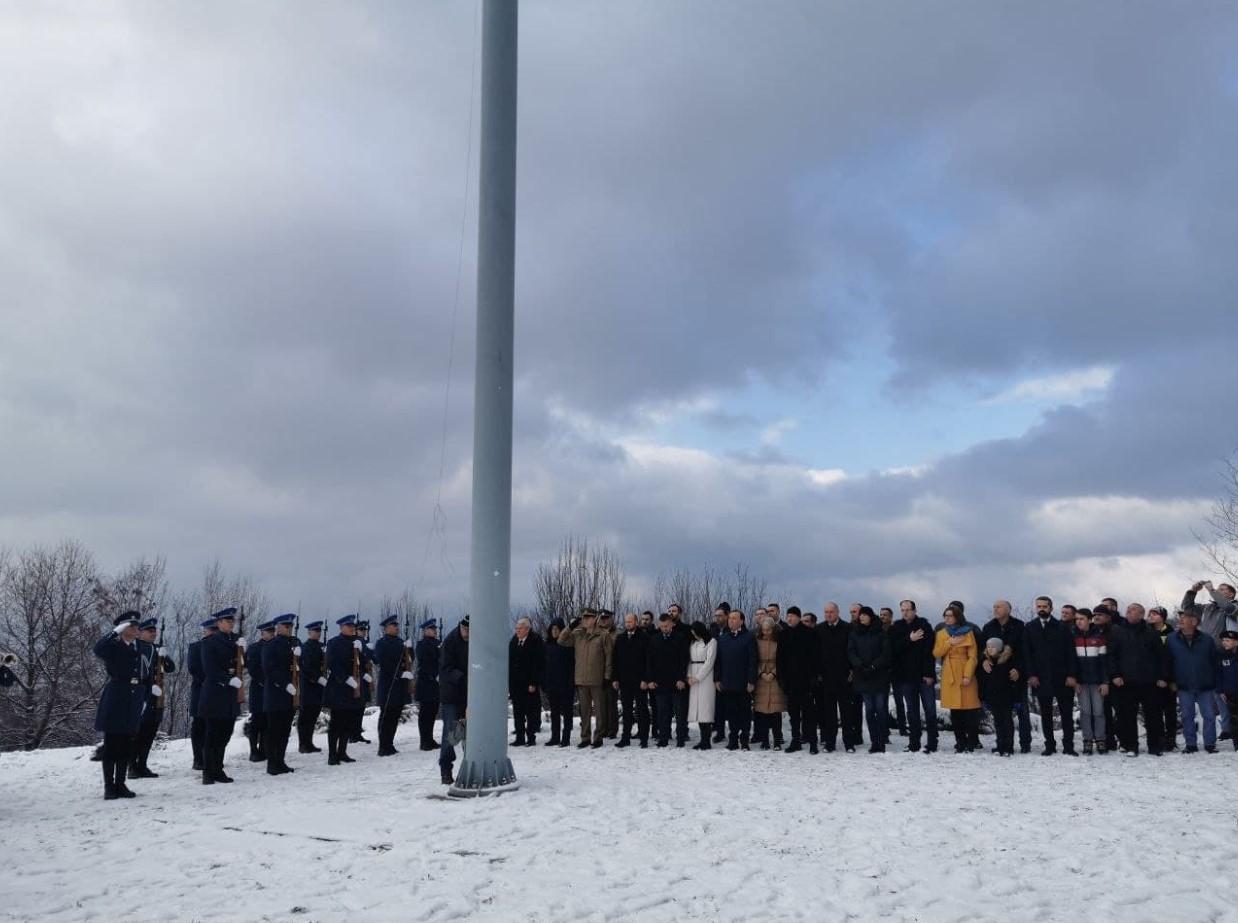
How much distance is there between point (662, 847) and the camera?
8.09 metres

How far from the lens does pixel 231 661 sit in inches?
514

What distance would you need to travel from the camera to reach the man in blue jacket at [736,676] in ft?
48.8

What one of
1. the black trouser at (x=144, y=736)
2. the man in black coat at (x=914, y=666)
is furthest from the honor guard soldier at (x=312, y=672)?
the man in black coat at (x=914, y=666)

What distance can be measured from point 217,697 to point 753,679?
24.6 ft

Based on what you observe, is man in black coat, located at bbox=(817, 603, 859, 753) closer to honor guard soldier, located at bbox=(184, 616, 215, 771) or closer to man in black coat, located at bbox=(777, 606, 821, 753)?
man in black coat, located at bbox=(777, 606, 821, 753)

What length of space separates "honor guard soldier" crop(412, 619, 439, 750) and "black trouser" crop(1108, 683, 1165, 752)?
34.3 ft

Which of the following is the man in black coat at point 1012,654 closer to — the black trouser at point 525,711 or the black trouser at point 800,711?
the black trouser at point 800,711

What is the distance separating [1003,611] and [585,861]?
8.50 m

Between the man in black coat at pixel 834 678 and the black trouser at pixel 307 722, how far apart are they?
25.2 ft

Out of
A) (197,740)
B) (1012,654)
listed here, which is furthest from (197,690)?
(1012,654)

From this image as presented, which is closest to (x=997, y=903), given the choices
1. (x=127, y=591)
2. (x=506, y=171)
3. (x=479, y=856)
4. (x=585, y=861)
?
(x=585, y=861)

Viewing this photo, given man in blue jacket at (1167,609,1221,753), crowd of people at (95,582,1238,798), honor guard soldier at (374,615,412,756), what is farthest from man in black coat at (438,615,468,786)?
man in blue jacket at (1167,609,1221,753)

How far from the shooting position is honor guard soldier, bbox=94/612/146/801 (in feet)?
39.1

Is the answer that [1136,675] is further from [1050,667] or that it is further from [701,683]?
[701,683]
